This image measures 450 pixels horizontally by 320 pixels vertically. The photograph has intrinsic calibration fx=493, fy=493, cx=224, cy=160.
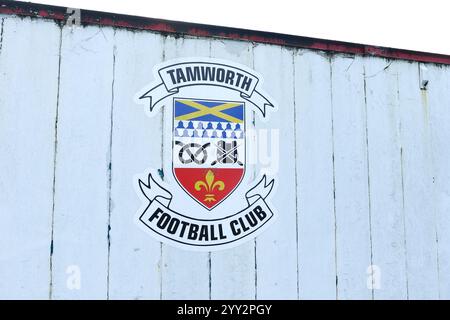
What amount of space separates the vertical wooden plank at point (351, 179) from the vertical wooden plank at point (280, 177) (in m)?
0.32

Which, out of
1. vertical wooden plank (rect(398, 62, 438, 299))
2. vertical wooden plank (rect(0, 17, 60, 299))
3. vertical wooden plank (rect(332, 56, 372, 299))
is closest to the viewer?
vertical wooden plank (rect(0, 17, 60, 299))

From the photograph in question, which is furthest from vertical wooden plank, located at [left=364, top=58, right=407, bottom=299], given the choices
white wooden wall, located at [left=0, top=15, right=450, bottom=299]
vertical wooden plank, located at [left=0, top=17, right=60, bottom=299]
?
vertical wooden plank, located at [left=0, top=17, right=60, bottom=299]

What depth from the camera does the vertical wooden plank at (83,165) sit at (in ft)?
9.28

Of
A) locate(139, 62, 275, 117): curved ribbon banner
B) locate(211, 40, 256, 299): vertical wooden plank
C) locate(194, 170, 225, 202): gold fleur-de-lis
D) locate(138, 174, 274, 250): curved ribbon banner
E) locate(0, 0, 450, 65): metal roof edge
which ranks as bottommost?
locate(211, 40, 256, 299): vertical wooden plank

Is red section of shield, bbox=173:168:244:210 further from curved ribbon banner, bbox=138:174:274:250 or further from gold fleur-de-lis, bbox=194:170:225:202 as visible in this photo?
curved ribbon banner, bbox=138:174:274:250

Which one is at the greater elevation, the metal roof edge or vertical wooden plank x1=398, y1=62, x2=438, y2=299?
the metal roof edge

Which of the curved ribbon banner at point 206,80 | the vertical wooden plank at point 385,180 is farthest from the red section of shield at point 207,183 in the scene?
the vertical wooden plank at point 385,180

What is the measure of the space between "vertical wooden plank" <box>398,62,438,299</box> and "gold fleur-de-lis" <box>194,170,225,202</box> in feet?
4.48

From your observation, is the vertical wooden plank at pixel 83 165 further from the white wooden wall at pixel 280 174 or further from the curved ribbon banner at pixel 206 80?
the curved ribbon banner at pixel 206 80

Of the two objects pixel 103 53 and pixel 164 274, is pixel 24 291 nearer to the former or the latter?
pixel 164 274

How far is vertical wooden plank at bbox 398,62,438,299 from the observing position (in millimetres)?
3408

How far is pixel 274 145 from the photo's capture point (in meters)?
3.21

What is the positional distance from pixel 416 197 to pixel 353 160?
0.55 metres
